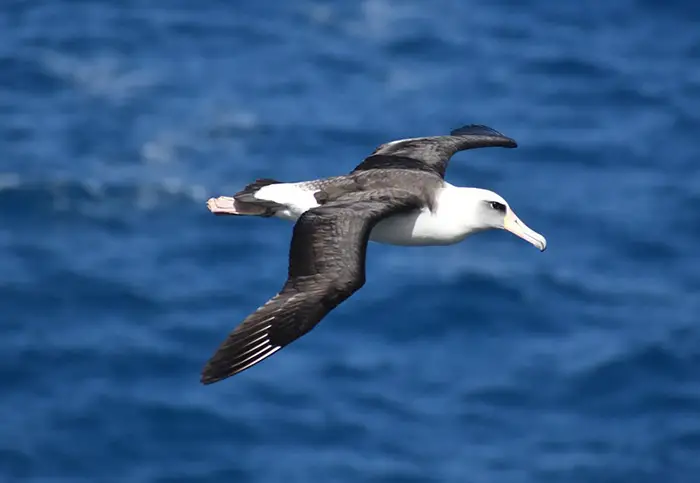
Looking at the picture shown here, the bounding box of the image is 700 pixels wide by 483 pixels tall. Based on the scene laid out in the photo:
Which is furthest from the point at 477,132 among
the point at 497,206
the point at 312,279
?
the point at 312,279

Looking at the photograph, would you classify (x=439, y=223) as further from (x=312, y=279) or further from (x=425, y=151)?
(x=312, y=279)

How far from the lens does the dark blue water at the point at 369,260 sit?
3397cm

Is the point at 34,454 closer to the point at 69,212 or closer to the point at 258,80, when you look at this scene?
the point at 69,212

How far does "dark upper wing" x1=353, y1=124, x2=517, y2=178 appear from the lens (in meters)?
18.3

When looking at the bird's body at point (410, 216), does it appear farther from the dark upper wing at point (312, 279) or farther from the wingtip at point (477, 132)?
the wingtip at point (477, 132)

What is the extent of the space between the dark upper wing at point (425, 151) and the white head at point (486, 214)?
2.94 feet

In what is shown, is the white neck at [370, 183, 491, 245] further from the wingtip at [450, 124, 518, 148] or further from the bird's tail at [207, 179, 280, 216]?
the wingtip at [450, 124, 518, 148]

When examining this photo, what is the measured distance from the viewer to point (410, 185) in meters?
17.2

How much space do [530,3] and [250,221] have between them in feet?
45.7

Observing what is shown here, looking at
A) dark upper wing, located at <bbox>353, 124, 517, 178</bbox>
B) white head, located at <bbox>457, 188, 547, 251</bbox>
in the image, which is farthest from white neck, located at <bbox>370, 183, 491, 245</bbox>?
dark upper wing, located at <bbox>353, 124, 517, 178</bbox>

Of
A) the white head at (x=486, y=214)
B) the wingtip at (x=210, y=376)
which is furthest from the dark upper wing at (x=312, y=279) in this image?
the white head at (x=486, y=214)

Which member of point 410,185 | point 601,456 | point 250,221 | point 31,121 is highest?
point 31,121

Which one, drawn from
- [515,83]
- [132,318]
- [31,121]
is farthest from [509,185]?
[31,121]

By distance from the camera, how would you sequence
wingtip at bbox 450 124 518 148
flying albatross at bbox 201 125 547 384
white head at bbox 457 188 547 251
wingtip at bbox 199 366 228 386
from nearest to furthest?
wingtip at bbox 199 366 228 386
flying albatross at bbox 201 125 547 384
white head at bbox 457 188 547 251
wingtip at bbox 450 124 518 148
